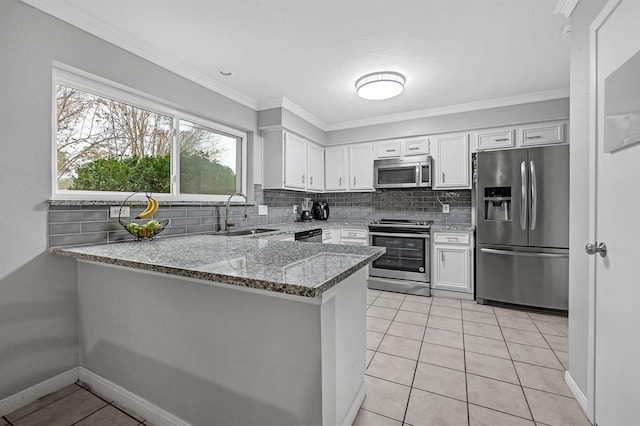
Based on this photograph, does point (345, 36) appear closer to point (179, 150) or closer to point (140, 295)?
point (179, 150)

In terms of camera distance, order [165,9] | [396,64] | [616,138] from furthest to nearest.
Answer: [396,64] < [165,9] < [616,138]

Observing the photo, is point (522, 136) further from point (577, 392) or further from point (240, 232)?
point (240, 232)

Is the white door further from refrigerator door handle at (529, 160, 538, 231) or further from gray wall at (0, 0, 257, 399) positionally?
gray wall at (0, 0, 257, 399)

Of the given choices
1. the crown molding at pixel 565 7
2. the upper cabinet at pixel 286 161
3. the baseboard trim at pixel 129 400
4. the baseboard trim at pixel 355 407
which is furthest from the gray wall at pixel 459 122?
the baseboard trim at pixel 129 400

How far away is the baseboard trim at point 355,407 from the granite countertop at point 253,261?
0.78 m

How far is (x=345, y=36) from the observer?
7.14ft

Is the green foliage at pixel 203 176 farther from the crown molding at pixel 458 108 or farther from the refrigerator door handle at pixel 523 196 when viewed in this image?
the refrigerator door handle at pixel 523 196

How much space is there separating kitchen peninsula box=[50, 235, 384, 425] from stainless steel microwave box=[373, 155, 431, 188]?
2481mm

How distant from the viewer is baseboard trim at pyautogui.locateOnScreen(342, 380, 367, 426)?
1423 millimetres

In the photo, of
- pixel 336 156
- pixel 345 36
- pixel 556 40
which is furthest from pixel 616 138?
pixel 336 156

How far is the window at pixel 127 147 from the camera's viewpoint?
6.53 ft

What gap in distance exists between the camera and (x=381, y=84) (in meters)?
2.74

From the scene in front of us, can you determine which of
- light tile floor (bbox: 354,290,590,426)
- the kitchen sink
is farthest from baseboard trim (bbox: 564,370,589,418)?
the kitchen sink

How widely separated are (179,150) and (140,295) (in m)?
1.61
